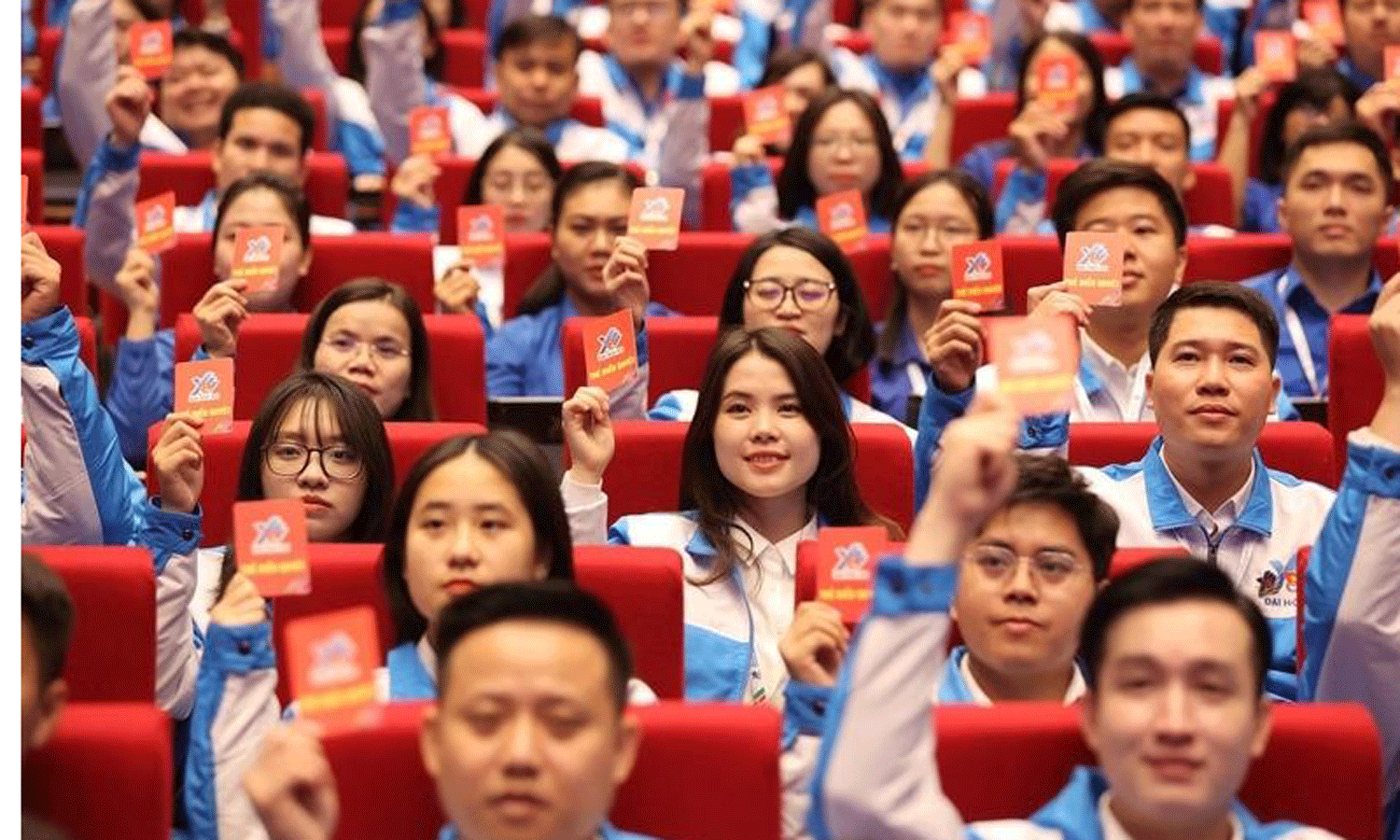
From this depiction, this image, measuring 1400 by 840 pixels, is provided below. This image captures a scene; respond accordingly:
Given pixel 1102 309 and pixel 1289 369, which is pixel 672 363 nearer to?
pixel 1102 309

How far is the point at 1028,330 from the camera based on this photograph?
117cm

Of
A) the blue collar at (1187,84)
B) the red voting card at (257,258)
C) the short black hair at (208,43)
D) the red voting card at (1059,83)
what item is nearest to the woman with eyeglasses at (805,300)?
the red voting card at (257,258)

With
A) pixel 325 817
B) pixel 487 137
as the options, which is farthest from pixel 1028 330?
pixel 487 137

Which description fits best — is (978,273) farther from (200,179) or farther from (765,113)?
(200,179)

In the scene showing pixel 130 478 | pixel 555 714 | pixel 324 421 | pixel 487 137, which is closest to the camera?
pixel 555 714

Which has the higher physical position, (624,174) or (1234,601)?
(624,174)

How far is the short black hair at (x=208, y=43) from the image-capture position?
2.86m

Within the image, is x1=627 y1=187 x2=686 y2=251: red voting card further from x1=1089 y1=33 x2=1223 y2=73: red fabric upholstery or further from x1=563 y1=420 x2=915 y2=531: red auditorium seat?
x1=1089 y1=33 x2=1223 y2=73: red fabric upholstery

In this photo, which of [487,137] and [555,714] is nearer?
[555,714]

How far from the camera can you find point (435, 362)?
6.57 ft

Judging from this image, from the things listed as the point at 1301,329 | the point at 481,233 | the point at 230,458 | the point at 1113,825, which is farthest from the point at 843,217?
the point at 1113,825

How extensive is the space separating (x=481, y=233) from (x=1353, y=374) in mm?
896

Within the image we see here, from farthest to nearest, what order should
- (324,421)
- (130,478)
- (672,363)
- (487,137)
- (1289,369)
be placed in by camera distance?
(487,137) < (1289,369) < (672,363) < (130,478) < (324,421)

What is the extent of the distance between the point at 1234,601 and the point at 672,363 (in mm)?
909
